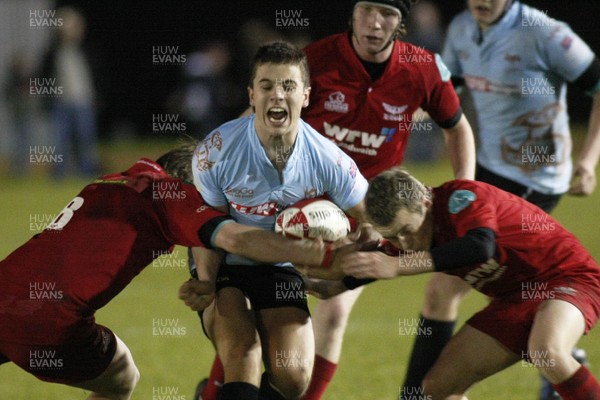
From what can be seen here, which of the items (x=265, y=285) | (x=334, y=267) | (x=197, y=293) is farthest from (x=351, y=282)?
(x=197, y=293)

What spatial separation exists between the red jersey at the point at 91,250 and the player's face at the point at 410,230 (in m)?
0.75

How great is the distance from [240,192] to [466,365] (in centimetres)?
126

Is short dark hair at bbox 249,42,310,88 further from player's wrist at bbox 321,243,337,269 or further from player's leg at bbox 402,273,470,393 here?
player's leg at bbox 402,273,470,393

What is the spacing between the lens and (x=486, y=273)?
4.55 m

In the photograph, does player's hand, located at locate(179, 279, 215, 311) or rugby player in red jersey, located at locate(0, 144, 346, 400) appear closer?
rugby player in red jersey, located at locate(0, 144, 346, 400)

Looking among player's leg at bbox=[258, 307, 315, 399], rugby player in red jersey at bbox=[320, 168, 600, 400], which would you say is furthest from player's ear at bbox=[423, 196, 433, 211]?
player's leg at bbox=[258, 307, 315, 399]

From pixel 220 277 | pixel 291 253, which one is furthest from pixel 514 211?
pixel 220 277

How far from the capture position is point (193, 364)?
663cm

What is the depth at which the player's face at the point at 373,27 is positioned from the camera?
17.3 feet

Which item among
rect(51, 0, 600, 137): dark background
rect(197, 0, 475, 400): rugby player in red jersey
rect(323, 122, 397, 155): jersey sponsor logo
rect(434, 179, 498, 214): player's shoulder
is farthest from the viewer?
rect(51, 0, 600, 137): dark background

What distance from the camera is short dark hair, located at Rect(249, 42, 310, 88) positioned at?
4.64m

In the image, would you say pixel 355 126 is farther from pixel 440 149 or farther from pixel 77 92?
pixel 440 149

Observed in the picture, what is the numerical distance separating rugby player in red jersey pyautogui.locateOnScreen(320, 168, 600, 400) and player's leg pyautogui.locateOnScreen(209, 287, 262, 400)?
51 centimetres

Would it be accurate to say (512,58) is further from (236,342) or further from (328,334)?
(236,342)
